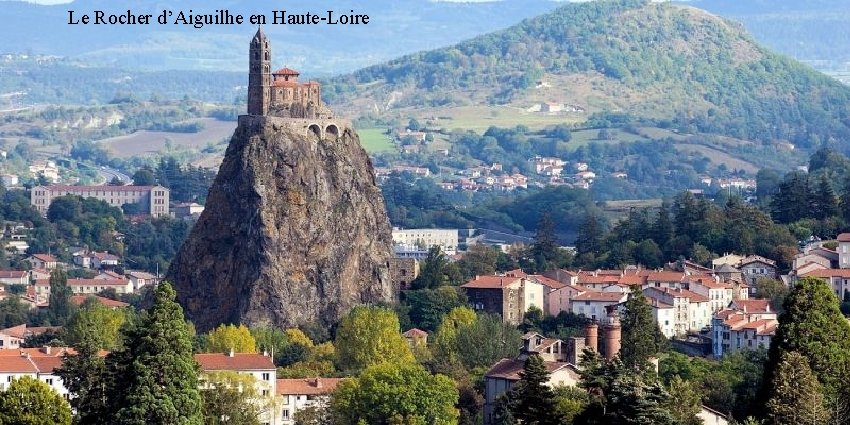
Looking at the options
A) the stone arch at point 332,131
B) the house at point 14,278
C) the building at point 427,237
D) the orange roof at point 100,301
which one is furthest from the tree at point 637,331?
the building at point 427,237

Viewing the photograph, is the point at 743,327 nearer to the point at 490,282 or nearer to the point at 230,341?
the point at 230,341

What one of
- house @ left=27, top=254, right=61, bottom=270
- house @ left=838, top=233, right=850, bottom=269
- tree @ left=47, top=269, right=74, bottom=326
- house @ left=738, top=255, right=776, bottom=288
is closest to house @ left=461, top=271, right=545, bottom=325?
house @ left=738, top=255, right=776, bottom=288

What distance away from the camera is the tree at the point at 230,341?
86625mm

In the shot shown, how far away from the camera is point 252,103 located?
112 meters

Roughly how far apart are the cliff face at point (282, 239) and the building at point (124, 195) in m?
70.2

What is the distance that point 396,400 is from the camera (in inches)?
2734

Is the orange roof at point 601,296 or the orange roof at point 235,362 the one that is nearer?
the orange roof at point 235,362

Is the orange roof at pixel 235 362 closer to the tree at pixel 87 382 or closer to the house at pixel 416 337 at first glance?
the tree at pixel 87 382

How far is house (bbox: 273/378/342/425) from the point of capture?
2936 inches

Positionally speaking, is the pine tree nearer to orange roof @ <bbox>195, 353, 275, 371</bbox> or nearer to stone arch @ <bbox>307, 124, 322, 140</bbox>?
stone arch @ <bbox>307, 124, 322, 140</bbox>

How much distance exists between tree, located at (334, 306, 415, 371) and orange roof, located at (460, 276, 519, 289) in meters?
9.29

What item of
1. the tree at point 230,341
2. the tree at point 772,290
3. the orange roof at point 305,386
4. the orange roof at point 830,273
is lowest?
the orange roof at point 305,386

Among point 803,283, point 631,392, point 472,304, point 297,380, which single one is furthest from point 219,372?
point 472,304

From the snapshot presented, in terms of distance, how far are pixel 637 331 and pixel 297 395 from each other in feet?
33.6
